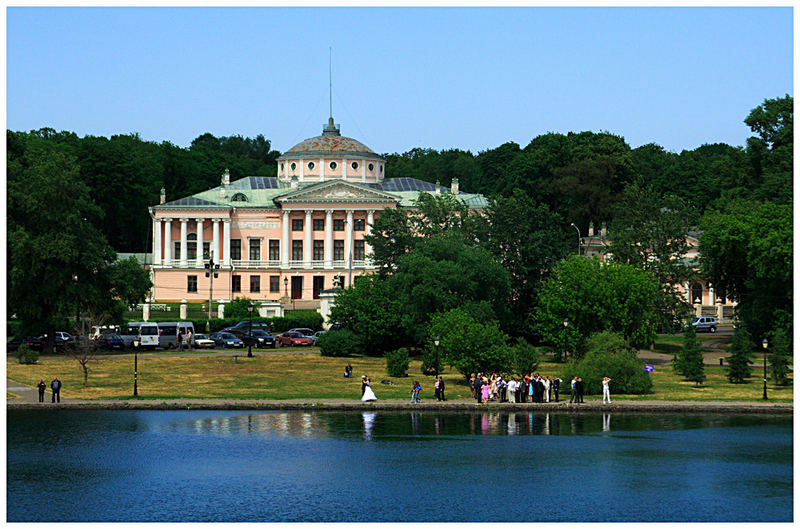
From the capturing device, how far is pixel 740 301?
7938 centimetres

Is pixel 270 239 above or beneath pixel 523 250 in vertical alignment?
above

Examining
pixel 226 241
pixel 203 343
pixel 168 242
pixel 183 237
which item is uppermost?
pixel 183 237

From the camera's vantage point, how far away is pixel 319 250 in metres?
118

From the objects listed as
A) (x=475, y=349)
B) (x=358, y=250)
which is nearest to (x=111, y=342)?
(x=475, y=349)

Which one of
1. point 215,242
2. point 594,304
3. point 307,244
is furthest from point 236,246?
point 594,304

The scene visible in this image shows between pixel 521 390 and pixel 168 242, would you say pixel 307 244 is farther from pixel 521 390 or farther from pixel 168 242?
pixel 521 390

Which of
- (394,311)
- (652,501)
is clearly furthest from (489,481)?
(394,311)

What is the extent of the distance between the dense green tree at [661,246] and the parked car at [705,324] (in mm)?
12855

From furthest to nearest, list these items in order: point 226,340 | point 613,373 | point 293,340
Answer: point 293,340
point 226,340
point 613,373

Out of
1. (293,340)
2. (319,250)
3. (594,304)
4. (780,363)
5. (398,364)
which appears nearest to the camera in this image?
(780,363)

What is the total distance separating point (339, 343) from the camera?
72375 mm

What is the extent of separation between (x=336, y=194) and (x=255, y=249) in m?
10.3

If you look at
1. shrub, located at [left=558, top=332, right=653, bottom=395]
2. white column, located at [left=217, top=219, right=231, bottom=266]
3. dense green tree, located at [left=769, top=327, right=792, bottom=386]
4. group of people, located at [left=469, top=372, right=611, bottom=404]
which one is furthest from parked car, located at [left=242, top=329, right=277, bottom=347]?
white column, located at [left=217, top=219, right=231, bottom=266]

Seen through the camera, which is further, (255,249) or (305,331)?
(255,249)
